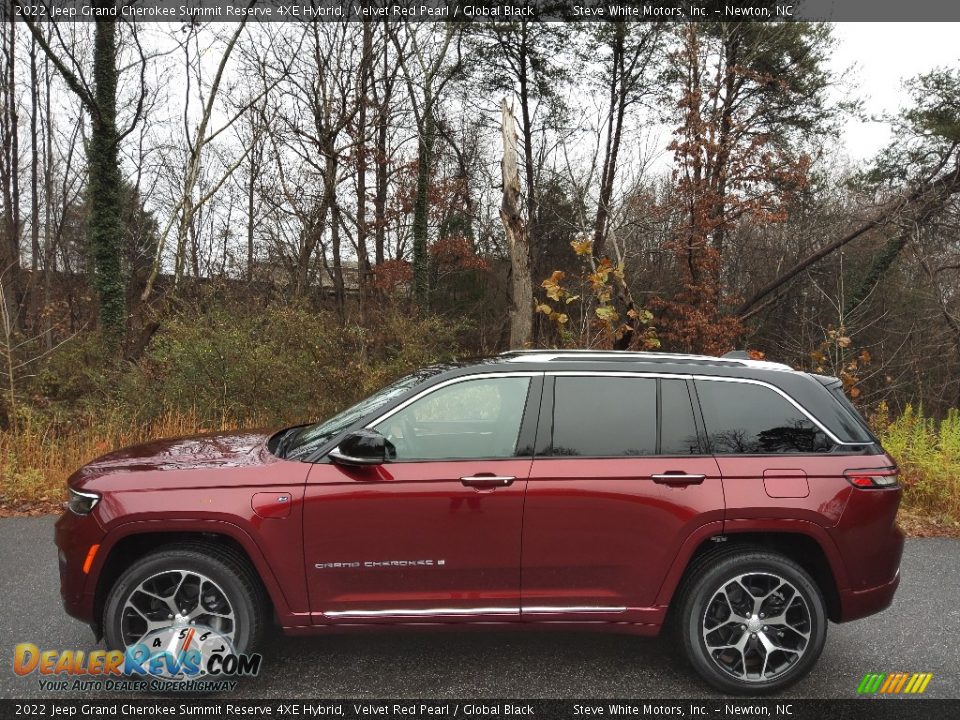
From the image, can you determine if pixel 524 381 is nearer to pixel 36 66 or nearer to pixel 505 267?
pixel 505 267

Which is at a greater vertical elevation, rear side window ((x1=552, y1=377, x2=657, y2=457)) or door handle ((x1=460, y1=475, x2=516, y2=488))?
rear side window ((x1=552, y1=377, x2=657, y2=457))

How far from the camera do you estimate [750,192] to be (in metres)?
21.4

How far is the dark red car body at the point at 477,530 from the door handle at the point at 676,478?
2 cm

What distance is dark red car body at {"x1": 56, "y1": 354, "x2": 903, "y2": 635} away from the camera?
319 centimetres

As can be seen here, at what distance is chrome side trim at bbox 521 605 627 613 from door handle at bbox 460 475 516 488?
2.11ft

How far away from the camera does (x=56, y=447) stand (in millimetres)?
8062

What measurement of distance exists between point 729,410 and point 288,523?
2.32 metres

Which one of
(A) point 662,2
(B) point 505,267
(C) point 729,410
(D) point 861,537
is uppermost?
(A) point 662,2

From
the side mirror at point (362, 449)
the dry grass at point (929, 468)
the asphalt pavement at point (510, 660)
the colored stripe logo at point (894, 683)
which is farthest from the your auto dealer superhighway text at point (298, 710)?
the dry grass at point (929, 468)

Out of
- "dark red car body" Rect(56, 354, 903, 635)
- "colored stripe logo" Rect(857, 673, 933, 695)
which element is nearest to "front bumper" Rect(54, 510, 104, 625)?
"dark red car body" Rect(56, 354, 903, 635)

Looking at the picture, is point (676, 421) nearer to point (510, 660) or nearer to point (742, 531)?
point (742, 531)

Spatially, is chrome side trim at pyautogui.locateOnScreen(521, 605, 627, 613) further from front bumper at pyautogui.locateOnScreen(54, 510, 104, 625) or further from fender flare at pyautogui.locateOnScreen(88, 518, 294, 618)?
front bumper at pyautogui.locateOnScreen(54, 510, 104, 625)

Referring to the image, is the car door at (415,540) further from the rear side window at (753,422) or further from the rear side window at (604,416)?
the rear side window at (753,422)

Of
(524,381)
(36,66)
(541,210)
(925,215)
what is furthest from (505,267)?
(524,381)
